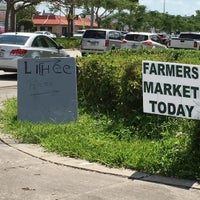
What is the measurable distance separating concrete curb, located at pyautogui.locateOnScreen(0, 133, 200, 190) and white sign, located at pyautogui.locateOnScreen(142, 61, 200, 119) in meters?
1.02

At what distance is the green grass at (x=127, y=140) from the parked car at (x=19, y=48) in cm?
714

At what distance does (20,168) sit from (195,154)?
2.21 meters

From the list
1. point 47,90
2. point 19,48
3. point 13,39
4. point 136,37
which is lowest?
point 47,90

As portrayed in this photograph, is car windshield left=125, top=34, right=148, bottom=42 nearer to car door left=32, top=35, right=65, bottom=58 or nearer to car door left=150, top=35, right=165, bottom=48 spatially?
car door left=150, top=35, right=165, bottom=48

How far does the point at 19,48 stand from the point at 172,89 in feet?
32.9

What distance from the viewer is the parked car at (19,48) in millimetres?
16266

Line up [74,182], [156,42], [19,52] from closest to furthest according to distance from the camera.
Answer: [74,182] → [19,52] → [156,42]

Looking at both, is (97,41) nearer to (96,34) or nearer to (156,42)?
(96,34)

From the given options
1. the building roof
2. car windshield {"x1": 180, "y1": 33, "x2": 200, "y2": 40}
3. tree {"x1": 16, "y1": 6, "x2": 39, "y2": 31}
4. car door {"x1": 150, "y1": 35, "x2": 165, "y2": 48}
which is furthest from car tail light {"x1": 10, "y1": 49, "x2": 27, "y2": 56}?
the building roof

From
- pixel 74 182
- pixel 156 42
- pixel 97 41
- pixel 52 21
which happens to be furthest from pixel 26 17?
pixel 74 182

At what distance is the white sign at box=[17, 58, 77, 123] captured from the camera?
347 inches

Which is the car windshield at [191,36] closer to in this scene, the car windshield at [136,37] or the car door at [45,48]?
the car windshield at [136,37]

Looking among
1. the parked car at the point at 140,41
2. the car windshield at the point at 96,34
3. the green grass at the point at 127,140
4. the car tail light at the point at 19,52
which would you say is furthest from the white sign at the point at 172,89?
the car windshield at the point at 96,34

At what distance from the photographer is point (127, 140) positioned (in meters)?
7.68
